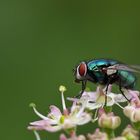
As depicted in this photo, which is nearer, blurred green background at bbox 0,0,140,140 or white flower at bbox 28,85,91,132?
white flower at bbox 28,85,91,132

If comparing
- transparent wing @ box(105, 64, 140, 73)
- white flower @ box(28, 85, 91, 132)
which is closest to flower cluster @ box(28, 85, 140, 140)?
white flower @ box(28, 85, 91, 132)

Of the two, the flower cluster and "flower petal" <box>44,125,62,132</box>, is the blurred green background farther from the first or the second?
"flower petal" <box>44,125,62,132</box>

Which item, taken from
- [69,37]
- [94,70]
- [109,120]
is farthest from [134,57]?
[109,120]

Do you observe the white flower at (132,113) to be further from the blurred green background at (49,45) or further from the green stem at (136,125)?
the blurred green background at (49,45)

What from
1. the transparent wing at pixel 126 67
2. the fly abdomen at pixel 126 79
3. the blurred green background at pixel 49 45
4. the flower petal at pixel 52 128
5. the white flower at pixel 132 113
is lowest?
the blurred green background at pixel 49 45

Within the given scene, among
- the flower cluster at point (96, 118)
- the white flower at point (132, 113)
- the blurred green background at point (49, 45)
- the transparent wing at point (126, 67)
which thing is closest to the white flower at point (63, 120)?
the flower cluster at point (96, 118)

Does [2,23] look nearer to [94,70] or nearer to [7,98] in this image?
[7,98]

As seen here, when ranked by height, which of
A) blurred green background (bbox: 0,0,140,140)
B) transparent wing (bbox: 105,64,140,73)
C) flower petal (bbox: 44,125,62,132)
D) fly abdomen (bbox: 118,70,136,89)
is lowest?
blurred green background (bbox: 0,0,140,140)

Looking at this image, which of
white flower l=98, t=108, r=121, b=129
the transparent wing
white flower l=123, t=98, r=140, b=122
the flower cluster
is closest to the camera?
the flower cluster
